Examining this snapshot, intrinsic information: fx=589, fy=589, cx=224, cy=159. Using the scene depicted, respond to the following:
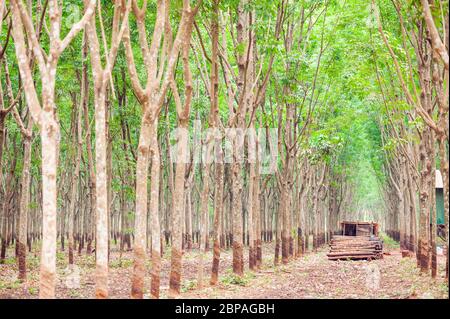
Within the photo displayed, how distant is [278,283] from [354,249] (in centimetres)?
1135

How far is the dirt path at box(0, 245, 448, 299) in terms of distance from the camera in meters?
13.5

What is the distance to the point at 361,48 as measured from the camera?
16.9 metres

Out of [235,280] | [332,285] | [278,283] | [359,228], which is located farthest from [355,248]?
[235,280]

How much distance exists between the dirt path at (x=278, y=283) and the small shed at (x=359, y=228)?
A: 10.8 m

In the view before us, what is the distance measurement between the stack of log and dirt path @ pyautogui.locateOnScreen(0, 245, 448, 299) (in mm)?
3751

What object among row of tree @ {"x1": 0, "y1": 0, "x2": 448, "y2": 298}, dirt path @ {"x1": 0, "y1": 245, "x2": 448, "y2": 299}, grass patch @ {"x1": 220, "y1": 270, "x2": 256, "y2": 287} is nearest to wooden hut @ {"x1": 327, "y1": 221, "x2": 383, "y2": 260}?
row of tree @ {"x1": 0, "y1": 0, "x2": 448, "y2": 298}

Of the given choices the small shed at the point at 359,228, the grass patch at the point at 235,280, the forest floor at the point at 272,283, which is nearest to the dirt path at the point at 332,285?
the forest floor at the point at 272,283

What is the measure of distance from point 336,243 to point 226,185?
24.2 ft

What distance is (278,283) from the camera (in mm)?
16344

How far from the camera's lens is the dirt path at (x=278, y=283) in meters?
13.5

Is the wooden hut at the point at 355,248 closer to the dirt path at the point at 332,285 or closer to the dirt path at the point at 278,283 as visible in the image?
the dirt path at the point at 278,283

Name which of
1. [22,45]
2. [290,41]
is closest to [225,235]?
[290,41]

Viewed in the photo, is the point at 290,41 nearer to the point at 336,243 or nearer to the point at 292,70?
the point at 292,70

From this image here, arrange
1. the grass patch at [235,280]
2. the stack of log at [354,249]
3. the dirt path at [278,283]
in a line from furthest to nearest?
the stack of log at [354,249] < the grass patch at [235,280] < the dirt path at [278,283]
